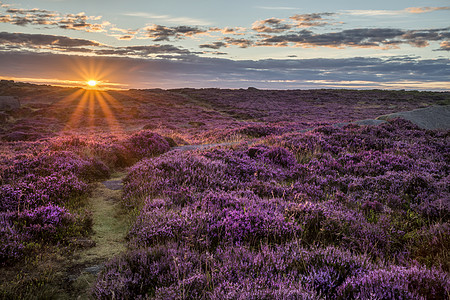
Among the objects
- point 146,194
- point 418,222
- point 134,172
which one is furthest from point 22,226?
point 418,222

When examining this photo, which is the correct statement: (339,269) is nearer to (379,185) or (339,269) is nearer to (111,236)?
(111,236)

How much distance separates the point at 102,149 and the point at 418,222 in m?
11.0

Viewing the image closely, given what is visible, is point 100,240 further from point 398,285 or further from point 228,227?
point 398,285

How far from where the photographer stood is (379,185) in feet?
24.9

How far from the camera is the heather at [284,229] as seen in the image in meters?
3.19

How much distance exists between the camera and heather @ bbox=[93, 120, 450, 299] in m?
3.19

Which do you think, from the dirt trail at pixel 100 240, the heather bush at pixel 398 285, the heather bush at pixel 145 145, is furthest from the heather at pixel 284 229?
the heather bush at pixel 145 145

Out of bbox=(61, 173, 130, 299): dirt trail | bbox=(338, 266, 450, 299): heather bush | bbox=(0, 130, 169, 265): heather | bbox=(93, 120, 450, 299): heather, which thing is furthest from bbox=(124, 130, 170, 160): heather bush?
bbox=(338, 266, 450, 299): heather bush

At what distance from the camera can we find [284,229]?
477cm

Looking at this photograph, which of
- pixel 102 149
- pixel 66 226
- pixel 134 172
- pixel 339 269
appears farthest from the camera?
pixel 102 149

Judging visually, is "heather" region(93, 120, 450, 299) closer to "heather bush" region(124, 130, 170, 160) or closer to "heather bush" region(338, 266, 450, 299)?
"heather bush" region(338, 266, 450, 299)

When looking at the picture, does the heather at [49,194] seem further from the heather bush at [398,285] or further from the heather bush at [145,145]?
the heather bush at [398,285]

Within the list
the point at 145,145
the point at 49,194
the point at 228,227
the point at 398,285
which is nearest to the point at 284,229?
the point at 228,227

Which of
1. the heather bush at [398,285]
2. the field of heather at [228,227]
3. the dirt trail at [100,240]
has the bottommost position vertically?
the dirt trail at [100,240]
